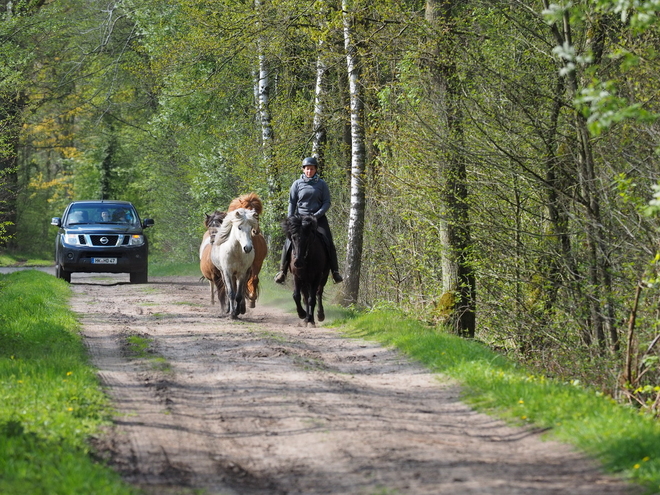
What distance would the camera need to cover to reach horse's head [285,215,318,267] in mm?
14805

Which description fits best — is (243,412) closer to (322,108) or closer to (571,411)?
(571,411)

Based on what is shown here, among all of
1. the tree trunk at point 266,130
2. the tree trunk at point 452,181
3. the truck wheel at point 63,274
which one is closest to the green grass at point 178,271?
the truck wheel at point 63,274

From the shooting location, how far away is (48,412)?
23.2 feet

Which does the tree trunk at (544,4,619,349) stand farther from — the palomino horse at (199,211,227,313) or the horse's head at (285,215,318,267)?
the palomino horse at (199,211,227,313)

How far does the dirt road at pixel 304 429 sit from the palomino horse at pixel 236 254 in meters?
3.41

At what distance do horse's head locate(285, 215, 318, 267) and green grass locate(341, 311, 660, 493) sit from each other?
324 cm

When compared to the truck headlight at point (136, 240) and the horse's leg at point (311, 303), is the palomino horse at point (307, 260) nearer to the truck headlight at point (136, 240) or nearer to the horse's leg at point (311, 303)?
the horse's leg at point (311, 303)

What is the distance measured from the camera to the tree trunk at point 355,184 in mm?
17016

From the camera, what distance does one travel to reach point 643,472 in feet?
18.4

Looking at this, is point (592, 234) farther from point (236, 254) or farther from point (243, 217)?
point (236, 254)

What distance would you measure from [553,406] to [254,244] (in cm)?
981

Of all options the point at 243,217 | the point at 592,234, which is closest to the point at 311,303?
the point at 243,217

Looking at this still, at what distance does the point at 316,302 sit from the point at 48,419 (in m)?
9.25

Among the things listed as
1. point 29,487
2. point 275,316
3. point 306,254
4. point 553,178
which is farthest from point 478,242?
point 29,487
